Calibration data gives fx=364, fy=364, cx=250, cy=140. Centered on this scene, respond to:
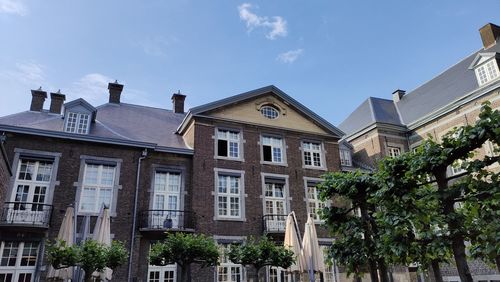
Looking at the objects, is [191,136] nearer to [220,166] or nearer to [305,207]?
[220,166]

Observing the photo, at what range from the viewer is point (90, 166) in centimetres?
1486

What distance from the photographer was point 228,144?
17.5 metres

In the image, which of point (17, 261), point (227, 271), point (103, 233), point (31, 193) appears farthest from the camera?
point (227, 271)

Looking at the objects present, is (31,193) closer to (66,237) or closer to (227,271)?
(66,237)

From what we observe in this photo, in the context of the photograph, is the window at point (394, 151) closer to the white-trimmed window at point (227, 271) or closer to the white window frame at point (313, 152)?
the white window frame at point (313, 152)

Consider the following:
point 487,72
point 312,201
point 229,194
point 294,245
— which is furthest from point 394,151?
point 294,245

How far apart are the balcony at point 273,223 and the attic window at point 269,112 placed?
529 centimetres

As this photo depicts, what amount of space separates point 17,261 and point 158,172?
19.4ft

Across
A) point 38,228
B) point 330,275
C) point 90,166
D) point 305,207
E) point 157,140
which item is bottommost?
point 330,275

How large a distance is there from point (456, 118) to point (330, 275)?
11.9 metres

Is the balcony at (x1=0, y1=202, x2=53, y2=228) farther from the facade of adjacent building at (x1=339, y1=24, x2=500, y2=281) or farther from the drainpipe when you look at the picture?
the facade of adjacent building at (x1=339, y1=24, x2=500, y2=281)

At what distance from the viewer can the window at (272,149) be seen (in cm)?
1811

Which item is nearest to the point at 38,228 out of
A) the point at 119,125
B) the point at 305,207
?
the point at 119,125

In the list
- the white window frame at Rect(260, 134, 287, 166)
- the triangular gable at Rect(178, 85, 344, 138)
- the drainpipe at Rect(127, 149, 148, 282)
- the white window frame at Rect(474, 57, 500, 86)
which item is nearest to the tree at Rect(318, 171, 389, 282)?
the drainpipe at Rect(127, 149, 148, 282)
